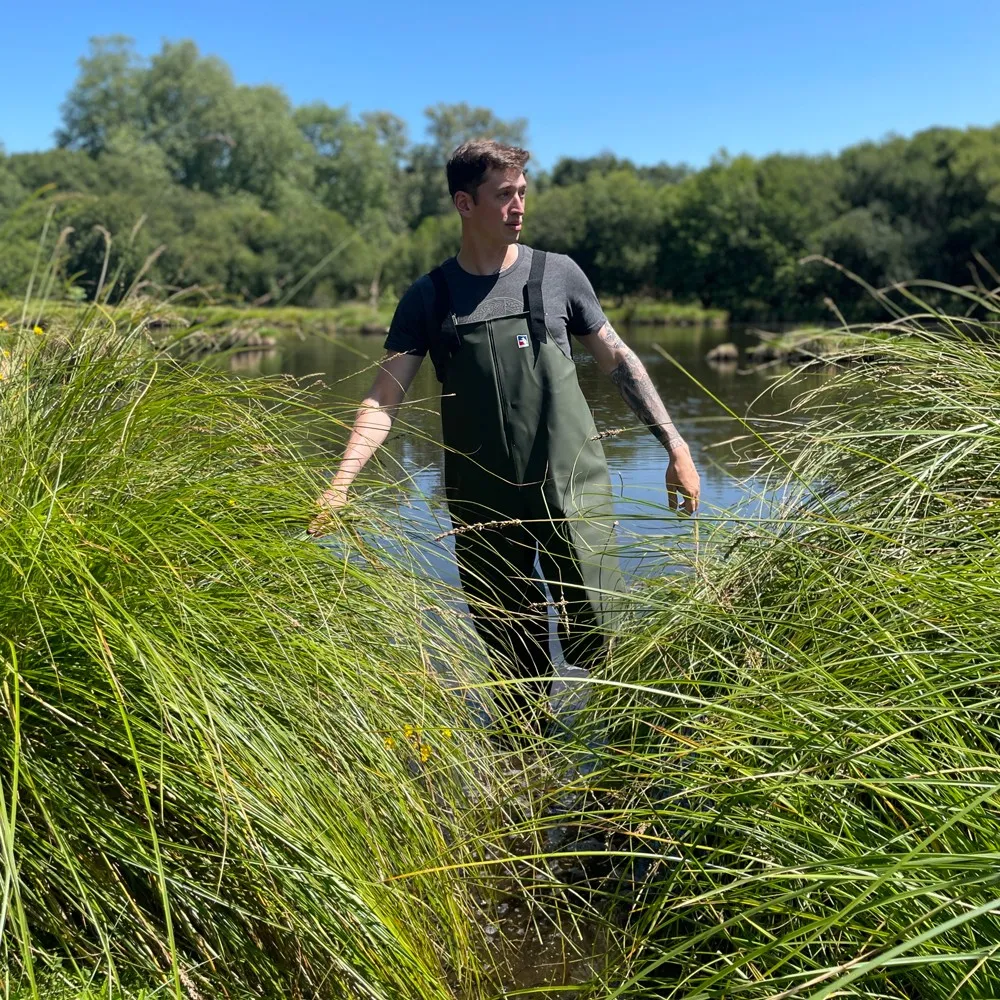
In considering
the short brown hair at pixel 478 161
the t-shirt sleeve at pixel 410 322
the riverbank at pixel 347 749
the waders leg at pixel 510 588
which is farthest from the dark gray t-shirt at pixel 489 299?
the riverbank at pixel 347 749

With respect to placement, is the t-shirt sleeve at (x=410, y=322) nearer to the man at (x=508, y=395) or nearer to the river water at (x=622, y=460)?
the man at (x=508, y=395)

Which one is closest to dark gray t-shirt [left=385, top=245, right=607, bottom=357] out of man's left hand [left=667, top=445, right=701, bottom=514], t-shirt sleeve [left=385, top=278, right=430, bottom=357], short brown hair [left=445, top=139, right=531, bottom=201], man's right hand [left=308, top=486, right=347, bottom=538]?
t-shirt sleeve [left=385, top=278, right=430, bottom=357]

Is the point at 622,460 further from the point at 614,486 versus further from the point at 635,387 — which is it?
the point at 635,387

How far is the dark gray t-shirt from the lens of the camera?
137 inches

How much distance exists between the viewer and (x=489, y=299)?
11.5 ft

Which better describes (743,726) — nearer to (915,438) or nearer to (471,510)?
(915,438)

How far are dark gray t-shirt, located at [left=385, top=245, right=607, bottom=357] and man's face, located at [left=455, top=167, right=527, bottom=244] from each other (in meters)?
0.14

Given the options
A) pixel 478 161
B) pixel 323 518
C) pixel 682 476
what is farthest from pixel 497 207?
pixel 323 518

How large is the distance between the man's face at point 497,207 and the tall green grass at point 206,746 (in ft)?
4.62

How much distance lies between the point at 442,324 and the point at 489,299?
186 mm

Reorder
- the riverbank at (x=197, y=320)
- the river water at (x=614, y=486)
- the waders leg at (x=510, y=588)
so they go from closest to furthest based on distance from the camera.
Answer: the river water at (x=614, y=486), the riverbank at (x=197, y=320), the waders leg at (x=510, y=588)

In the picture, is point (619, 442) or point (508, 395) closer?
point (508, 395)

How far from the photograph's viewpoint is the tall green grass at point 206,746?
188 centimetres

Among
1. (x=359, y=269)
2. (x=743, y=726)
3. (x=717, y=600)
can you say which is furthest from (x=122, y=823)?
(x=359, y=269)
